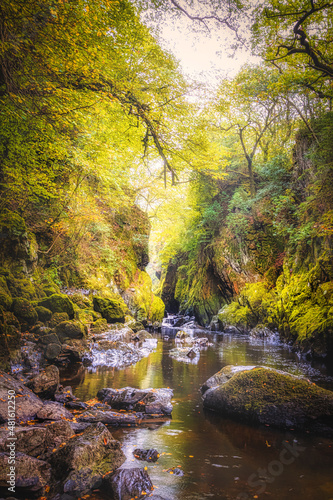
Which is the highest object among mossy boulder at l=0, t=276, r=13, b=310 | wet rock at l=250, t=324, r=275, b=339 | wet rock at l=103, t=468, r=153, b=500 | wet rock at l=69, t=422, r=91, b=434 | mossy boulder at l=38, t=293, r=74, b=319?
mossy boulder at l=0, t=276, r=13, b=310

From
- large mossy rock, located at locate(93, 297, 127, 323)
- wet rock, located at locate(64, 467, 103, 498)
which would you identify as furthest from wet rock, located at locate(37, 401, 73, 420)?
large mossy rock, located at locate(93, 297, 127, 323)

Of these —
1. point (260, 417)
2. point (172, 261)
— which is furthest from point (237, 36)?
point (172, 261)

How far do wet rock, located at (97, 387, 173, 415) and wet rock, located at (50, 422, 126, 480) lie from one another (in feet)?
5.56

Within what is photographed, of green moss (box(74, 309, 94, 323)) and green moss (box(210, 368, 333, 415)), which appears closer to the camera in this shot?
green moss (box(210, 368, 333, 415))

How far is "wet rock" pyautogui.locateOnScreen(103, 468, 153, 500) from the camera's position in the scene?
2.58 meters

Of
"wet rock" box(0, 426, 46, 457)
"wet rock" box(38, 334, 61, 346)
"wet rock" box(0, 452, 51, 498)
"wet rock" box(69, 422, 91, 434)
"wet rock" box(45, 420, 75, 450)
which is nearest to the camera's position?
"wet rock" box(0, 452, 51, 498)

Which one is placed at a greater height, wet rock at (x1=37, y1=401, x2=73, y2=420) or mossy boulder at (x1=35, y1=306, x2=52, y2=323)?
mossy boulder at (x1=35, y1=306, x2=52, y2=323)

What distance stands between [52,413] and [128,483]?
1984mm

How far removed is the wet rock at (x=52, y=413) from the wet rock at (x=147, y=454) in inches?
51.7

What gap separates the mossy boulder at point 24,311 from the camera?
7.79m

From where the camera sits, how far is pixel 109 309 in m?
12.5

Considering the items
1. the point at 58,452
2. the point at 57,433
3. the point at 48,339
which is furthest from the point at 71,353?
the point at 58,452

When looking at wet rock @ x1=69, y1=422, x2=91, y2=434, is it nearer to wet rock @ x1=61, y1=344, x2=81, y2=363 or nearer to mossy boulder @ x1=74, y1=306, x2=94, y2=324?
wet rock @ x1=61, y1=344, x2=81, y2=363

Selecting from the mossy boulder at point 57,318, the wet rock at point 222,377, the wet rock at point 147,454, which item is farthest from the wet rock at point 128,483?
the mossy boulder at point 57,318
